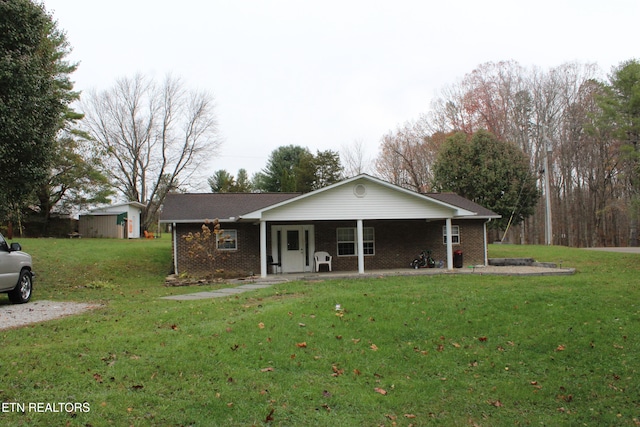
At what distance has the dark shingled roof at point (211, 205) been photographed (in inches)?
747

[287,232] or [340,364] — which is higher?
[287,232]

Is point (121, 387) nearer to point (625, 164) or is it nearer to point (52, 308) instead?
point (52, 308)

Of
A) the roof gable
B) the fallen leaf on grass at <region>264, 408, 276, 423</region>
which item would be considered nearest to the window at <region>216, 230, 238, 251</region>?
the roof gable

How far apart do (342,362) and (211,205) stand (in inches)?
587

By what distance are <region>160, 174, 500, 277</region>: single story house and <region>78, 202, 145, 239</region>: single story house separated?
47.3ft

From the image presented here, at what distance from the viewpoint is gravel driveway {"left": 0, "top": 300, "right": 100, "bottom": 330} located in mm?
8977

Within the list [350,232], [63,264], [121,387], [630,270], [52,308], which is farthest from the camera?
[350,232]

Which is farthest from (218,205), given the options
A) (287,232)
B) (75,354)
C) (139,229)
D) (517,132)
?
(517,132)

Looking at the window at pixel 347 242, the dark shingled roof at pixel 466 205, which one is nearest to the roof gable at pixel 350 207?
the window at pixel 347 242

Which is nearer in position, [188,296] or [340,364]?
[340,364]

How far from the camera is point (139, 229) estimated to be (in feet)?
120

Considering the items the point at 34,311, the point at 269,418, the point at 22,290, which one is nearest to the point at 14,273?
the point at 22,290

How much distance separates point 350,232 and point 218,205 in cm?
570

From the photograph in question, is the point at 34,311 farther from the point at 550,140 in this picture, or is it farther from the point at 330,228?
the point at 550,140
